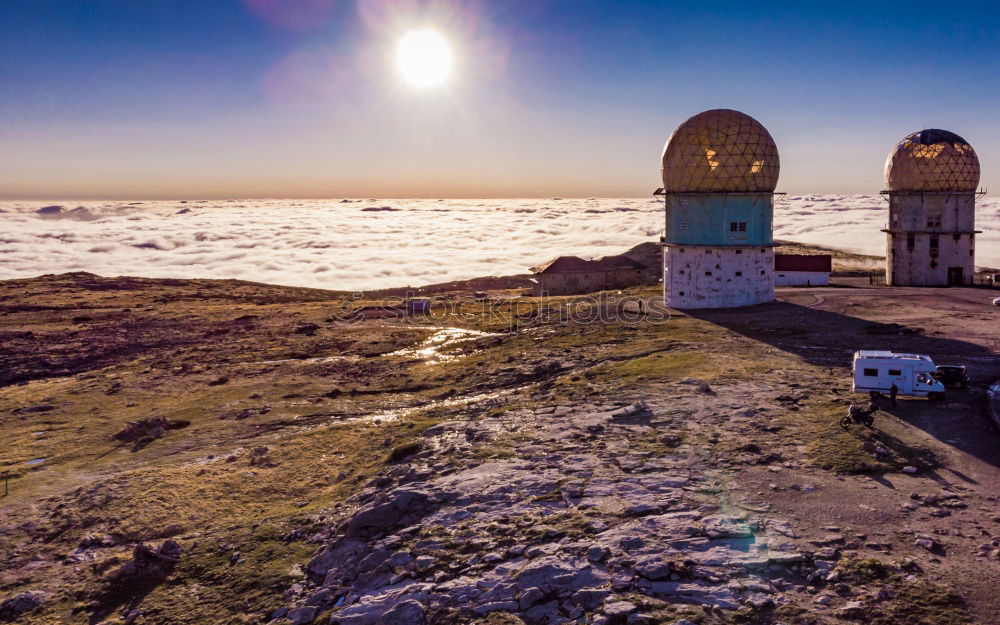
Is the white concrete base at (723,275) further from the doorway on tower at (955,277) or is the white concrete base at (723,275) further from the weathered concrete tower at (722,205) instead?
the doorway on tower at (955,277)

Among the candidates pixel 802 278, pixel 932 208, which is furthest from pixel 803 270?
pixel 932 208

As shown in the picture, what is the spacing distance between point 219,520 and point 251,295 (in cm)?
6455

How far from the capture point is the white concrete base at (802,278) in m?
43.1

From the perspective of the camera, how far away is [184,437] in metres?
23.8

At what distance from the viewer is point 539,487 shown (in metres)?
14.4

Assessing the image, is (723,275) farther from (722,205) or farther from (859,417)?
(859,417)

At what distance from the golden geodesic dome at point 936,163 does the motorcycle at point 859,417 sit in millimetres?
30758

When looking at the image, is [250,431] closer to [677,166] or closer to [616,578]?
[616,578]

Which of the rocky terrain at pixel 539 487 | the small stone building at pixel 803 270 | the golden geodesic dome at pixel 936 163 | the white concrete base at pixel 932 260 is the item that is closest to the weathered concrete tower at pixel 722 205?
the rocky terrain at pixel 539 487

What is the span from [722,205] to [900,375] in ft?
55.5

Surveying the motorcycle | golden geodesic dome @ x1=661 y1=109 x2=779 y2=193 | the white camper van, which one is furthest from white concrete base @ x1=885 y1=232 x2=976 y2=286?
the motorcycle

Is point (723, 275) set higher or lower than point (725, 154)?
lower

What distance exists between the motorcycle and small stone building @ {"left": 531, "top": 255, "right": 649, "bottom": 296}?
41.9 meters

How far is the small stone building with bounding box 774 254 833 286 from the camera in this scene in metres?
43.2
